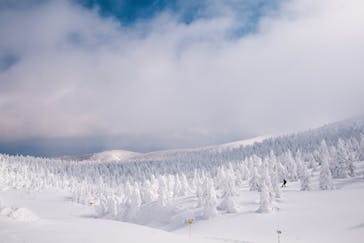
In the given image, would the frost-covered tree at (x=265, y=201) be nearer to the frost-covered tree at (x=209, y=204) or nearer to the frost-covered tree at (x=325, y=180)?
the frost-covered tree at (x=209, y=204)

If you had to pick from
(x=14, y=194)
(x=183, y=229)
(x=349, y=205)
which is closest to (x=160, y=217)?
(x=183, y=229)

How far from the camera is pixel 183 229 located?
73.4 meters

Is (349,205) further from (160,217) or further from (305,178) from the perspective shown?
(160,217)

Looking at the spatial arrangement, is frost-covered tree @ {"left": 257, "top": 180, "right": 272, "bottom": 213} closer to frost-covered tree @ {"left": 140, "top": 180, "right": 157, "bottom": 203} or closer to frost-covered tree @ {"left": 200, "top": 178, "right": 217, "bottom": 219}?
frost-covered tree @ {"left": 200, "top": 178, "right": 217, "bottom": 219}

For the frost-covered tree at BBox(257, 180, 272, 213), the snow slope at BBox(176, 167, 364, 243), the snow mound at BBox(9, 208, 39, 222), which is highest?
the snow mound at BBox(9, 208, 39, 222)

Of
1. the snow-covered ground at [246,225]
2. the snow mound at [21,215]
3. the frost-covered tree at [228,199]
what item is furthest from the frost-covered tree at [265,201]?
the snow mound at [21,215]

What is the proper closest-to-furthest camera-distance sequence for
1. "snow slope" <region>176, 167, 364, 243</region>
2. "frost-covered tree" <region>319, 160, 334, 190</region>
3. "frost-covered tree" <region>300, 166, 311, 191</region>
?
"snow slope" <region>176, 167, 364, 243</region> → "frost-covered tree" <region>319, 160, 334, 190</region> → "frost-covered tree" <region>300, 166, 311, 191</region>

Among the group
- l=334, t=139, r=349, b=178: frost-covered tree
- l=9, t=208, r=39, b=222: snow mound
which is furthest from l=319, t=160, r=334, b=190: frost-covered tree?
l=9, t=208, r=39, b=222: snow mound

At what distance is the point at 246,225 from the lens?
64.3 metres

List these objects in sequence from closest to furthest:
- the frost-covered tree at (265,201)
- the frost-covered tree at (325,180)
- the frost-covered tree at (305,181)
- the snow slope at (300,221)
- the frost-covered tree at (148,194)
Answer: the snow slope at (300,221), the frost-covered tree at (265,201), the frost-covered tree at (325,180), the frost-covered tree at (305,181), the frost-covered tree at (148,194)

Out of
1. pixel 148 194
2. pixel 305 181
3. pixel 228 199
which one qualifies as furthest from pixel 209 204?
pixel 148 194

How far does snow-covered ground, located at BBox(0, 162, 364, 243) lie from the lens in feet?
93.0

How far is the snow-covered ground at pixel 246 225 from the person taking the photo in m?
28.3

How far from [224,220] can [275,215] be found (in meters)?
12.3
